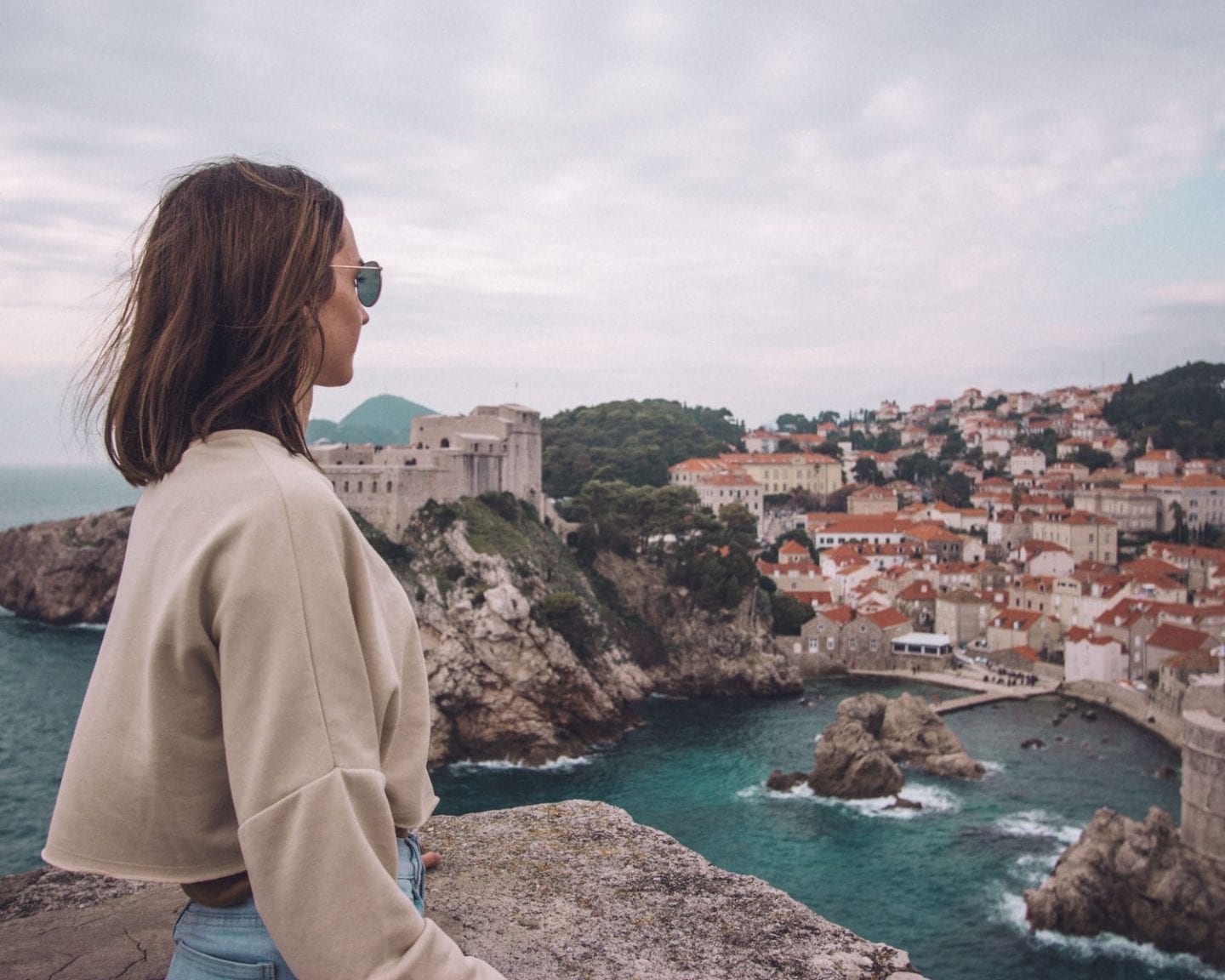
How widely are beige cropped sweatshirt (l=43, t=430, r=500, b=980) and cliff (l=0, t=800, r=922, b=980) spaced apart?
1.28m

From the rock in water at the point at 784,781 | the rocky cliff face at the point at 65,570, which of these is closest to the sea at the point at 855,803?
the rock in water at the point at 784,781

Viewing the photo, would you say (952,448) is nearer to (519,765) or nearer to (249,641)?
(519,765)

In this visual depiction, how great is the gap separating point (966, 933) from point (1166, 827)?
476cm

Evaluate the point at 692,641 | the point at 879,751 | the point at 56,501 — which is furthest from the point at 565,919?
the point at 56,501

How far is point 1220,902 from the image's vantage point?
18281 mm

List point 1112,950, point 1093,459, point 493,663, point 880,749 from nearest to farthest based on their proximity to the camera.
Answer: point 1112,950, point 880,749, point 493,663, point 1093,459

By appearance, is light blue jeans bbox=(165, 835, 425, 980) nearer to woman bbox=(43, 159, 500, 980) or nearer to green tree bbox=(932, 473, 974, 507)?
woman bbox=(43, 159, 500, 980)

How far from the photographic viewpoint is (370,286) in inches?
62.6

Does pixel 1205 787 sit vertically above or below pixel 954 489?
below

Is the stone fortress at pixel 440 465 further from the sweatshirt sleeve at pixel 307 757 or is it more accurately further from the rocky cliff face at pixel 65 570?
the sweatshirt sleeve at pixel 307 757

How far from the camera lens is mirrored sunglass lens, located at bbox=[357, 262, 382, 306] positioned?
158 centimetres

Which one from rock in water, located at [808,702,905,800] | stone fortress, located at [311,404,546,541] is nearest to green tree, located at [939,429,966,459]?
stone fortress, located at [311,404,546,541]

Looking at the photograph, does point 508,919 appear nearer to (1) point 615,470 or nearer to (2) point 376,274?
(2) point 376,274

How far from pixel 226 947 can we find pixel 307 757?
0.38 meters
